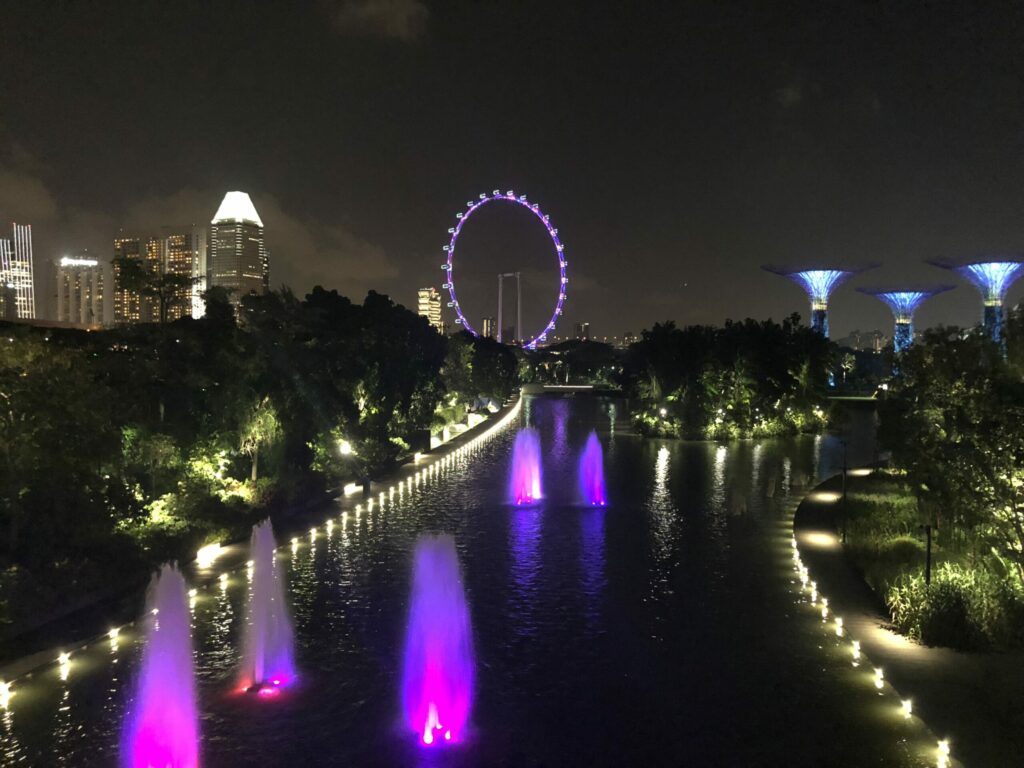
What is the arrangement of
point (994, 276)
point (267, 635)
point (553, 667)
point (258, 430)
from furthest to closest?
point (994, 276) < point (258, 430) < point (267, 635) < point (553, 667)

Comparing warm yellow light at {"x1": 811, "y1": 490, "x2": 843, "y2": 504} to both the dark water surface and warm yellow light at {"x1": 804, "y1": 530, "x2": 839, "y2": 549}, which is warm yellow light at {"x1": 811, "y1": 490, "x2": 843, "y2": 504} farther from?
warm yellow light at {"x1": 804, "y1": 530, "x2": 839, "y2": 549}

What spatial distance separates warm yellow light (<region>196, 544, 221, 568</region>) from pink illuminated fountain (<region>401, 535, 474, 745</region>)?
14.0 feet

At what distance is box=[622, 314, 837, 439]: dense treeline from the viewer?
142ft

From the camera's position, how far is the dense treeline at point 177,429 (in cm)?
1388

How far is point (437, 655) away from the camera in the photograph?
12070mm

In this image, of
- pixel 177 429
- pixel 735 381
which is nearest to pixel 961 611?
pixel 177 429

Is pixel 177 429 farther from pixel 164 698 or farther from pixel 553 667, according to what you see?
pixel 553 667

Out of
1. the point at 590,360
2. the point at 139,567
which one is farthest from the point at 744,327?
the point at 590,360

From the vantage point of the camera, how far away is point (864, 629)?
1272 cm

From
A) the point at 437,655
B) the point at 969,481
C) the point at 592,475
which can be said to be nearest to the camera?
the point at 437,655

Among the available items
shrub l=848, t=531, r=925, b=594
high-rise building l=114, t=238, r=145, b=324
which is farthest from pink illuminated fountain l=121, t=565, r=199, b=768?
high-rise building l=114, t=238, r=145, b=324

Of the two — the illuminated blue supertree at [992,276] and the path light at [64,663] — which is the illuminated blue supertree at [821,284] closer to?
the illuminated blue supertree at [992,276]

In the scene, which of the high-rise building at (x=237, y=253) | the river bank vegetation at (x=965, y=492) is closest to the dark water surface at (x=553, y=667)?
the river bank vegetation at (x=965, y=492)

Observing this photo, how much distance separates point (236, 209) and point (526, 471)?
6343 cm
